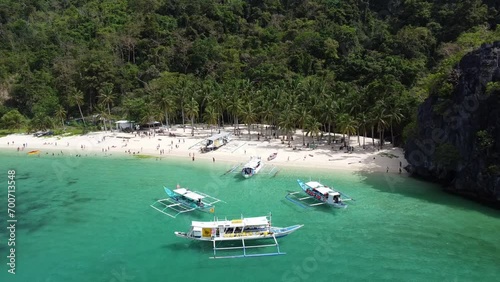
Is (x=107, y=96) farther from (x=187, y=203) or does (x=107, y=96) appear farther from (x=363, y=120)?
(x=363, y=120)

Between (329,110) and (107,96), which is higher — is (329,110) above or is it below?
below

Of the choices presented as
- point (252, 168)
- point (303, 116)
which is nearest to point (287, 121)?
point (303, 116)

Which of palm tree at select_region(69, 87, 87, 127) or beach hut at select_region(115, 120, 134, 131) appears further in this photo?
palm tree at select_region(69, 87, 87, 127)

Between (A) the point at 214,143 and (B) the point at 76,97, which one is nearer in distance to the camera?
(A) the point at 214,143

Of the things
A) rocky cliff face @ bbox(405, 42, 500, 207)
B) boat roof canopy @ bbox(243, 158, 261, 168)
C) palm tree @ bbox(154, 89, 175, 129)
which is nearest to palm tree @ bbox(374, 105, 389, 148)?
rocky cliff face @ bbox(405, 42, 500, 207)

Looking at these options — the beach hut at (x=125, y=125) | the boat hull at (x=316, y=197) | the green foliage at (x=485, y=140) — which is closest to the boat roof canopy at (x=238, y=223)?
the boat hull at (x=316, y=197)

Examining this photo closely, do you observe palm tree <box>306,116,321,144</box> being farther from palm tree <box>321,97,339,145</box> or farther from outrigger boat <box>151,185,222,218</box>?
outrigger boat <box>151,185,222,218</box>
